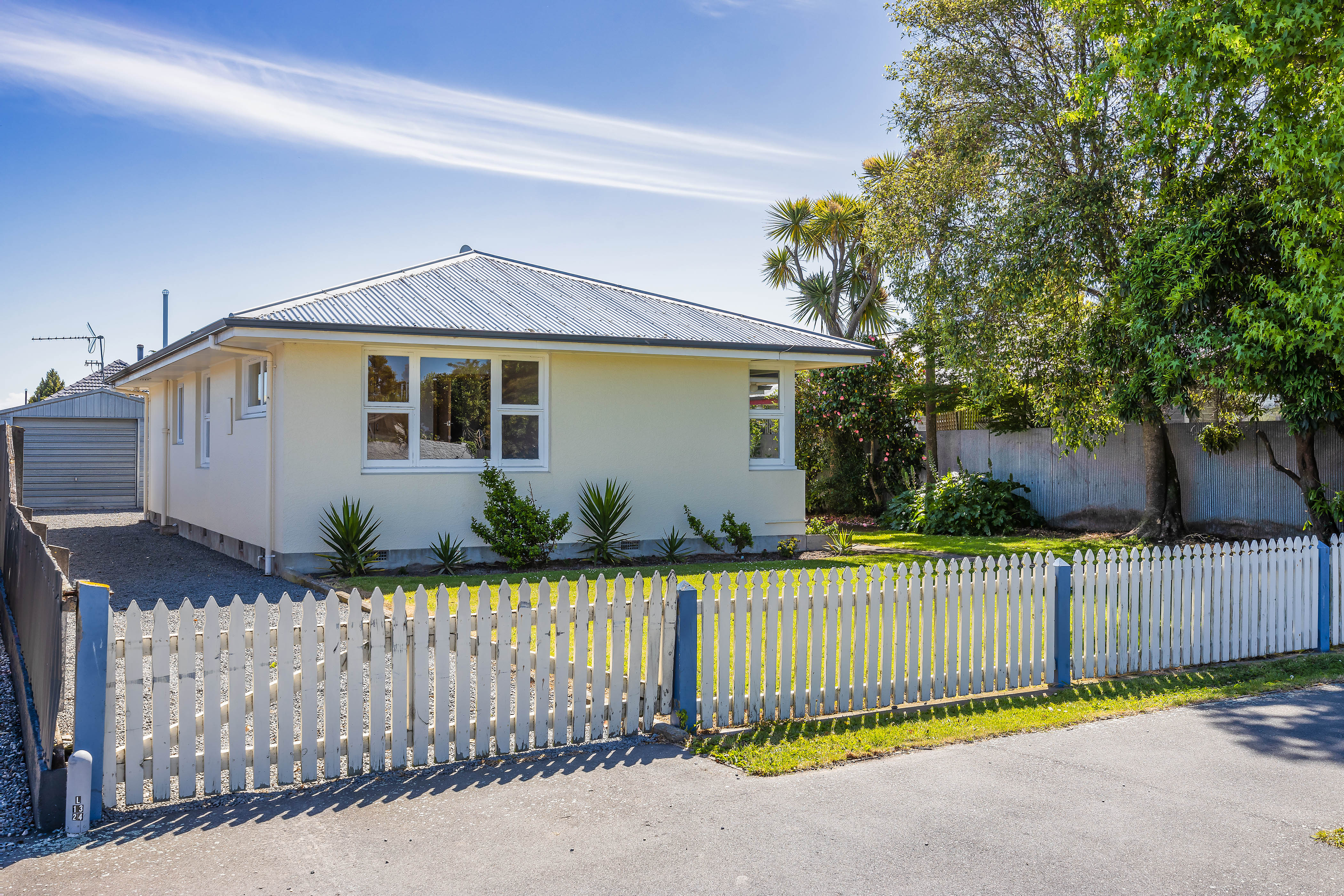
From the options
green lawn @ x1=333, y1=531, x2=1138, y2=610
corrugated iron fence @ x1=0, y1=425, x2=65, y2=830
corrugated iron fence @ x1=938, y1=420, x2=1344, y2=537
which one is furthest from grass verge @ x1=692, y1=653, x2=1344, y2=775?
corrugated iron fence @ x1=938, y1=420, x2=1344, y2=537

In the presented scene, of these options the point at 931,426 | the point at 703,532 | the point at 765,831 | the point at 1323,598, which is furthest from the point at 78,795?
the point at 931,426

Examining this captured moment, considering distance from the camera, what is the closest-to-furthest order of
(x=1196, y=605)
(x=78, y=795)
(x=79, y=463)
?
(x=78, y=795), (x=1196, y=605), (x=79, y=463)

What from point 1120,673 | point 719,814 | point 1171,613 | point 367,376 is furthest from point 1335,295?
point 367,376

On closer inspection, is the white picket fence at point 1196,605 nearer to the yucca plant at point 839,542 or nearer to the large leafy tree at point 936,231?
the yucca plant at point 839,542

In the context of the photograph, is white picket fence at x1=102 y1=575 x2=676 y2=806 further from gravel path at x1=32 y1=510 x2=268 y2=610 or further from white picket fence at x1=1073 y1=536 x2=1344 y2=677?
white picket fence at x1=1073 y1=536 x2=1344 y2=677

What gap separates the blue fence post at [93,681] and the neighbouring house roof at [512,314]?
279 inches

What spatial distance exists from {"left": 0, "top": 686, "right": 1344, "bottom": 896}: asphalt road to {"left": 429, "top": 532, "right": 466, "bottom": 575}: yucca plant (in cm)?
717

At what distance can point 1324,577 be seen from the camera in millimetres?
9016

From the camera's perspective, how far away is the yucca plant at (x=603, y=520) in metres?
13.2

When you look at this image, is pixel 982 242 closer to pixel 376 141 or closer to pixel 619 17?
pixel 619 17

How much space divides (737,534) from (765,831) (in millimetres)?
9649

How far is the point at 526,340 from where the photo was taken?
1244cm

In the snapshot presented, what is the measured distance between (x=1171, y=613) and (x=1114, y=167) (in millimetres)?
9665

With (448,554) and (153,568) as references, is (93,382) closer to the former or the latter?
(153,568)
